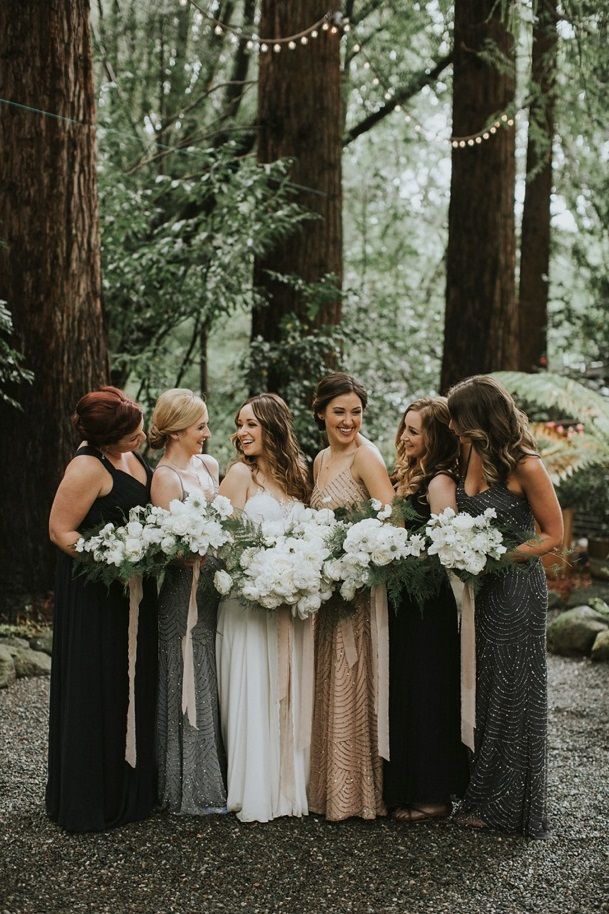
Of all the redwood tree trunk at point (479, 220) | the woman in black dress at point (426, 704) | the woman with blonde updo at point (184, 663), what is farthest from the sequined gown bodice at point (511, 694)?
the redwood tree trunk at point (479, 220)

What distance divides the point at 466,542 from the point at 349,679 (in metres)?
0.94

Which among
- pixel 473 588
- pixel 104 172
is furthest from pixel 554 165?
pixel 473 588

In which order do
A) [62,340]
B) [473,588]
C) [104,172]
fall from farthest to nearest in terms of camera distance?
[104,172] → [62,340] → [473,588]

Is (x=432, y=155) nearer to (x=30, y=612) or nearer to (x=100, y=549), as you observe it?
(x=30, y=612)

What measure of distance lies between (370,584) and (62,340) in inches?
167

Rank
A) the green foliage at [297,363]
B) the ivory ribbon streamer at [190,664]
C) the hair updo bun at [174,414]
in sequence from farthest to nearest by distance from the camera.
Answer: the green foliage at [297,363] < the hair updo bun at [174,414] < the ivory ribbon streamer at [190,664]

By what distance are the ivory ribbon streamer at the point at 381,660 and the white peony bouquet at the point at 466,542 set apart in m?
0.40

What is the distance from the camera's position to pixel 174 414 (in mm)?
4625

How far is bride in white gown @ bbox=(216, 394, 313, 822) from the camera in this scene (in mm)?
4555

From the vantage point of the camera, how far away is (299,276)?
940cm

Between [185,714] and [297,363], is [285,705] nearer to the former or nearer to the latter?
[185,714]

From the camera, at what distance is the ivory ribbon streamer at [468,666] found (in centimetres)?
446

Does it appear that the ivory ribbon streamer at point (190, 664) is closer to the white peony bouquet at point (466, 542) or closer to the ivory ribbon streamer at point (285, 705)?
the ivory ribbon streamer at point (285, 705)

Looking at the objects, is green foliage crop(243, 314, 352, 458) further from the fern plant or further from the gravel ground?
the gravel ground
